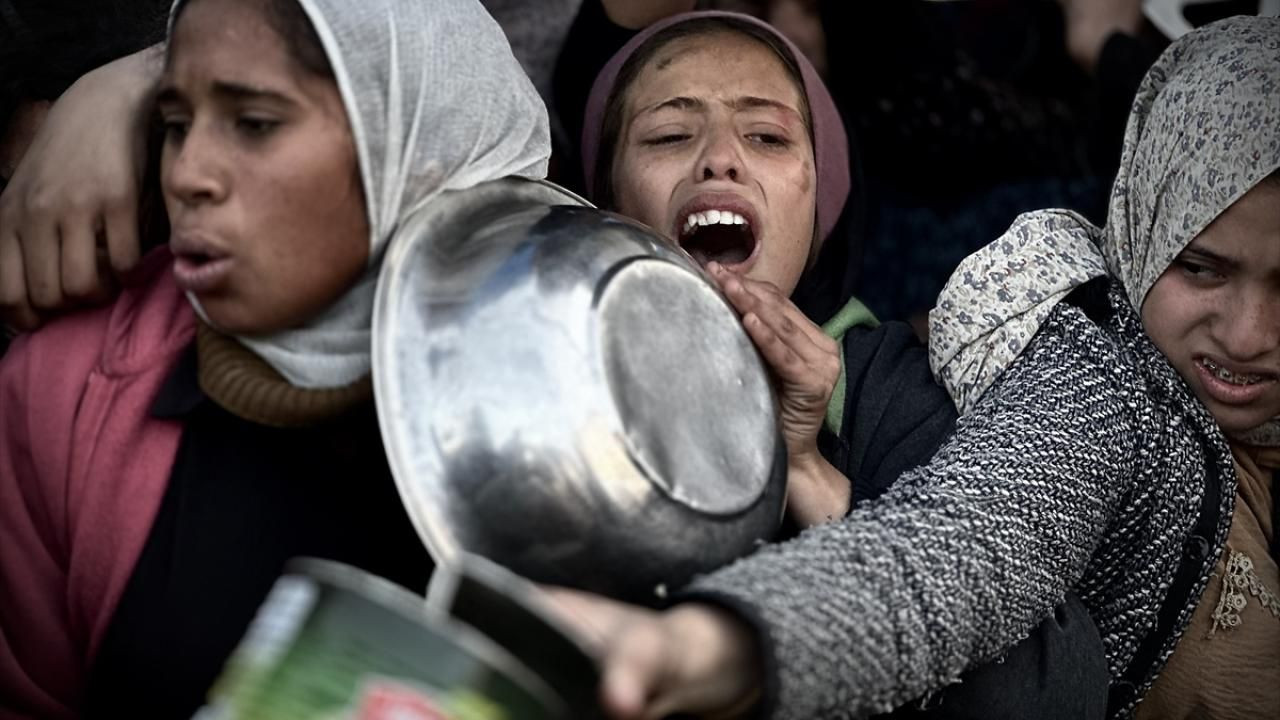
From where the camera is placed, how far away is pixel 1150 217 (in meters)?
2.58

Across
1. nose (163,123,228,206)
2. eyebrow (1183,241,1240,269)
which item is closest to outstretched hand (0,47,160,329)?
nose (163,123,228,206)

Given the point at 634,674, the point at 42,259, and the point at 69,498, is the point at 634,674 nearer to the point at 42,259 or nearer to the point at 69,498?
the point at 69,498

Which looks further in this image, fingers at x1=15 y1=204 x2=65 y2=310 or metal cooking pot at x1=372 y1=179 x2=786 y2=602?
fingers at x1=15 y1=204 x2=65 y2=310

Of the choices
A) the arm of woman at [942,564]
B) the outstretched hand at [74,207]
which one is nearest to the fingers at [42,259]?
the outstretched hand at [74,207]

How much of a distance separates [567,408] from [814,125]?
1.24 metres

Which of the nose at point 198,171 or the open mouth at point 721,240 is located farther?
the open mouth at point 721,240

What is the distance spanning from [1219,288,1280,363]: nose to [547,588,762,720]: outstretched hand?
3.82 ft

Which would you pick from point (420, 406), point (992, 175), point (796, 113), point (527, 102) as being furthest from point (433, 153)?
point (992, 175)

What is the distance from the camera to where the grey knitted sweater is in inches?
67.2

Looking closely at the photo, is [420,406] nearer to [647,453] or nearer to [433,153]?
[647,453]

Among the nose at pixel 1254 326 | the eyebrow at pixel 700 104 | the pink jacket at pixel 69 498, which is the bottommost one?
the pink jacket at pixel 69 498

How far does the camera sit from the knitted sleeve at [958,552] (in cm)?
167

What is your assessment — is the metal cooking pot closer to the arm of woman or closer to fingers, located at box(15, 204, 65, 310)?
the arm of woman

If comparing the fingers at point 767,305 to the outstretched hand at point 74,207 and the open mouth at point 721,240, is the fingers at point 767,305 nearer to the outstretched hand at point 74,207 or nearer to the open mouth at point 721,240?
the open mouth at point 721,240
